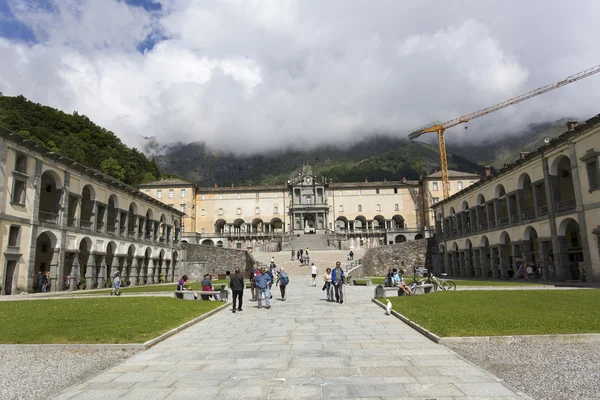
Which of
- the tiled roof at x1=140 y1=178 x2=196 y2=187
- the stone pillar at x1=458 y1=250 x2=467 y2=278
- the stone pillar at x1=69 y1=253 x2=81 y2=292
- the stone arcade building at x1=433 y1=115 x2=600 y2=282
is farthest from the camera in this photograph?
the tiled roof at x1=140 y1=178 x2=196 y2=187

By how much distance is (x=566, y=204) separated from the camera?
30.4 m

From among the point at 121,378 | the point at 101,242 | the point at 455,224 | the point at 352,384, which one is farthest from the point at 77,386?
the point at 455,224

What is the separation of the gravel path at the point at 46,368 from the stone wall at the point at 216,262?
42.3 m

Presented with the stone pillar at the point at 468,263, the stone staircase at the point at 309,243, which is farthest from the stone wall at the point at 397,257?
the stone staircase at the point at 309,243

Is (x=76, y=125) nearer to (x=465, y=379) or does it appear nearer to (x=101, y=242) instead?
(x=101, y=242)

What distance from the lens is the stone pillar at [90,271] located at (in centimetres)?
3371

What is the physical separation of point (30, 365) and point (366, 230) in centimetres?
7827

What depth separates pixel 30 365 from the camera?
8.30 metres

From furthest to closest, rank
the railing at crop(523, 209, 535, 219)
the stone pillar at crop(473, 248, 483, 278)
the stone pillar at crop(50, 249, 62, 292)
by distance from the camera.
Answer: the stone pillar at crop(473, 248, 483, 278) < the railing at crop(523, 209, 535, 219) < the stone pillar at crop(50, 249, 62, 292)

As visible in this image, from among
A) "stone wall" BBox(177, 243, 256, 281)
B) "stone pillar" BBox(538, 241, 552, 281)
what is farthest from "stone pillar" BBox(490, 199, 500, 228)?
"stone wall" BBox(177, 243, 256, 281)

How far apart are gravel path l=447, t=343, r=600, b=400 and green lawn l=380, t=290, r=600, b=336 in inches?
34.1

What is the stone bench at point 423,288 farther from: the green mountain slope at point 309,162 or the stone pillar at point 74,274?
the green mountain slope at point 309,162

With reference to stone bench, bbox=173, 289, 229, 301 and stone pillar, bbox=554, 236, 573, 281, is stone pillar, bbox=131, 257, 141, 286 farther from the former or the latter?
stone pillar, bbox=554, 236, 573, 281

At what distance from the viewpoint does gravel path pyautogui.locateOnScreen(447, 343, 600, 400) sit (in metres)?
6.14
